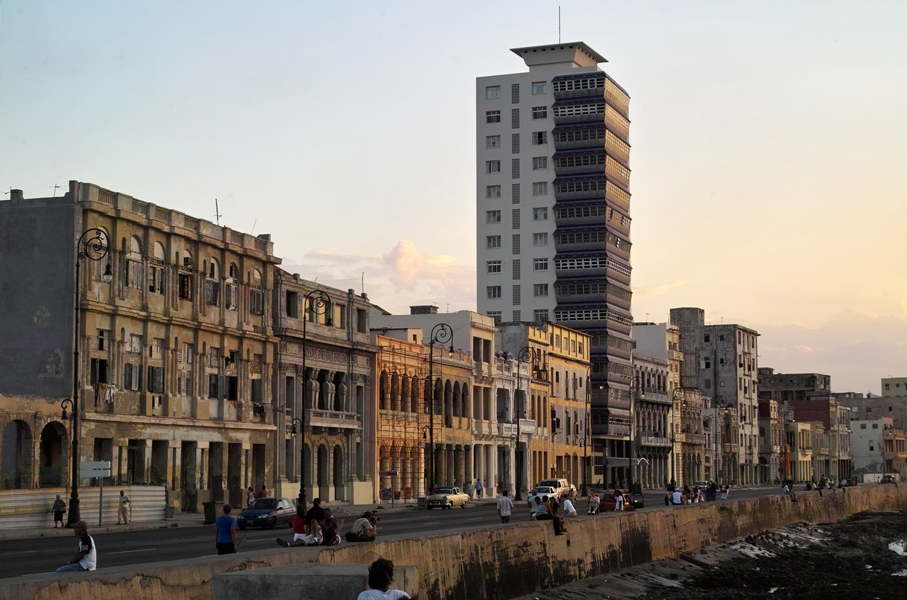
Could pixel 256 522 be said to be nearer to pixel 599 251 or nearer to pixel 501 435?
pixel 501 435

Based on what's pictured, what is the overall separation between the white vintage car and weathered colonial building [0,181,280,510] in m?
9.11

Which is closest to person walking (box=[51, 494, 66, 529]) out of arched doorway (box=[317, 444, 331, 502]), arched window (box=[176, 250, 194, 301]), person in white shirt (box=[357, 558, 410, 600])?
arched window (box=[176, 250, 194, 301])

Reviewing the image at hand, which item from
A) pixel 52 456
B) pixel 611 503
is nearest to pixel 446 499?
pixel 611 503

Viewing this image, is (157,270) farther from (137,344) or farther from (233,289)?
(233,289)

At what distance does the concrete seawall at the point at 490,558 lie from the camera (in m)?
17.6

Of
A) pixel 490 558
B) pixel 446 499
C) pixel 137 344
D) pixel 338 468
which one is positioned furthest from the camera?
pixel 338 468

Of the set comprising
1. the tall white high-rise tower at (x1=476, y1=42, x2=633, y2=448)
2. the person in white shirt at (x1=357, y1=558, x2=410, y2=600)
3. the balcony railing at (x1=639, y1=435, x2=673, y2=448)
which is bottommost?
the balcony railing at (x1=639, y1=435, x2=673, y2=448)

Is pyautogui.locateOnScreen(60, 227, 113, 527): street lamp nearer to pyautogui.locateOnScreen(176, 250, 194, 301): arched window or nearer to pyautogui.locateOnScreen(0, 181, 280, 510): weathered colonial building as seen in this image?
pyautogui.locateOnScreen(0, 181, 280, 510): weathered colonial building

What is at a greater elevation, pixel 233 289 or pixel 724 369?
pixel 233 289

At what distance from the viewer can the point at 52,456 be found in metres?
59.3

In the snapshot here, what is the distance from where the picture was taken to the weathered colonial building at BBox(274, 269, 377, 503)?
7719 centimetres

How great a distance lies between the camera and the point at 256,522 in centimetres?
5300

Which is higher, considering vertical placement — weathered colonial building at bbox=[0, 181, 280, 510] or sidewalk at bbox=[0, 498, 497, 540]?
weathered colonial building at bbox=[0, 181, 280, 510]

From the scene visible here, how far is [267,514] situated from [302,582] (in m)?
39.5
